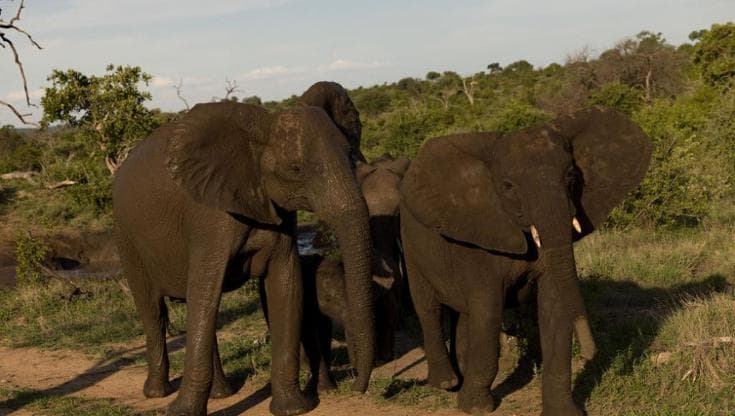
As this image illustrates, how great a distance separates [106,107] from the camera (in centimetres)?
1504

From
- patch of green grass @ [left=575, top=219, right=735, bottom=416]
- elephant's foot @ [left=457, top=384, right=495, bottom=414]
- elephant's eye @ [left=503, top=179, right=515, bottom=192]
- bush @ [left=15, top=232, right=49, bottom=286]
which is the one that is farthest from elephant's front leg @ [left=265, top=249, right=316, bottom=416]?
bush @ [left=15, top=232, right=49, bottom=286]

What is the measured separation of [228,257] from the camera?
577 centimetres

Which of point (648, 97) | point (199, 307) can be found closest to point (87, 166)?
point (199, 307)

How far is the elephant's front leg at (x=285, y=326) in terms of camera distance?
6137 millimetres

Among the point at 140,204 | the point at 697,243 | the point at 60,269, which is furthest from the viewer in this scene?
the point at 60,269

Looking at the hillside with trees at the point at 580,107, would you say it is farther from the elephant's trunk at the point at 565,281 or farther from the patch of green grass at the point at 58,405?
the elephant's trunk at the point at 565,281

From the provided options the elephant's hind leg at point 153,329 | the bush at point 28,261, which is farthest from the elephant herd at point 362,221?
the bush at point 28,261

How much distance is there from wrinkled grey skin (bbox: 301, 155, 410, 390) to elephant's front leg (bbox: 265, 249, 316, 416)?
0.42m

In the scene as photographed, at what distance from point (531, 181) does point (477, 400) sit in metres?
1.71

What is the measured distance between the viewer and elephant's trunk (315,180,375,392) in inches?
201

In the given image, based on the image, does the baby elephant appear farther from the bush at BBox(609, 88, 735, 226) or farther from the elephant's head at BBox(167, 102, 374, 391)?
the bush at BBox(609, 88, 735, 226)

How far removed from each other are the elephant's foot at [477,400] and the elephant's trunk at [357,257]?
995mm

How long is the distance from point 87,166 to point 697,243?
12.7 m

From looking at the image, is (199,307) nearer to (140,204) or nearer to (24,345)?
(140,204)
